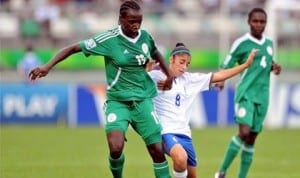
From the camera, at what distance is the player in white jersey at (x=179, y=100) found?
41.3ft

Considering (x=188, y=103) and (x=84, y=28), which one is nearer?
(x=188, y=103)

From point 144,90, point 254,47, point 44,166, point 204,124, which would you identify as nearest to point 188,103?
point 144,90

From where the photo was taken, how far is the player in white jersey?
12594 millimetres

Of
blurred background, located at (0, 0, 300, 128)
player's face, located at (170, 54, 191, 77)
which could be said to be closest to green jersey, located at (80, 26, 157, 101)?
player's face, located at (170, 54, 191, 77)

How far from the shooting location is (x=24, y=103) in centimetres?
3077

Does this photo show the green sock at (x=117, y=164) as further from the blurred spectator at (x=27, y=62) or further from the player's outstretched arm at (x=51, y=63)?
the blurred spectator at (x=27, y=62)

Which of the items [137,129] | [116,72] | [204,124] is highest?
[116,72]

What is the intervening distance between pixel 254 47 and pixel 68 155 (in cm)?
673

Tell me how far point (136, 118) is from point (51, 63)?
1359mm

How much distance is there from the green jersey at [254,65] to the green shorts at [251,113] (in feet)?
0.27

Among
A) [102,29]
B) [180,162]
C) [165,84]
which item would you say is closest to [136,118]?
[165,84]

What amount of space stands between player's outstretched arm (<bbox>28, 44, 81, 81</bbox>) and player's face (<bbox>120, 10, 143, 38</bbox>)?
643 millimetres

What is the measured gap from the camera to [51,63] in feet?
39.0

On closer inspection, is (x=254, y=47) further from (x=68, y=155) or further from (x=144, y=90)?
(x=68, y=155)
